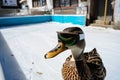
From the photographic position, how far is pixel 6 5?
20344mm

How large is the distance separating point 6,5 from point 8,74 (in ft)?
65.1

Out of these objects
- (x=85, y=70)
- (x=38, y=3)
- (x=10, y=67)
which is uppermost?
(x=38, y=3)

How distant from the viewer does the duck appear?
3.02 feet

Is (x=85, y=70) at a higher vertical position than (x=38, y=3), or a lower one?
lower

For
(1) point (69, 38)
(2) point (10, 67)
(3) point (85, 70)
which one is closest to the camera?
(1) point (69, 38)

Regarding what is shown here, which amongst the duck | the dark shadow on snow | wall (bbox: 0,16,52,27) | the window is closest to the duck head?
the duck

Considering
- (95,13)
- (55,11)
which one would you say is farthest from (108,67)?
(55,11)

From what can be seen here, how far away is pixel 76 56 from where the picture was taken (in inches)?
39.6

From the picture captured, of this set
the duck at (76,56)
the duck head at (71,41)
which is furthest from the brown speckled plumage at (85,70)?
the duck head at (71,41)

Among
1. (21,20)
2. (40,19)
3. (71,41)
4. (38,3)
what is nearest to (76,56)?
(71,41)

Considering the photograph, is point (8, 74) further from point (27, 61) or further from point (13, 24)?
point (13, 24)

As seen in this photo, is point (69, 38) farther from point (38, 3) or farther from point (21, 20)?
point (38, 3)

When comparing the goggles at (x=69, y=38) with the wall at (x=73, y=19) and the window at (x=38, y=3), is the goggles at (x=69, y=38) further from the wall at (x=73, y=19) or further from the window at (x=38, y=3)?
the window at (x=38, y=3)

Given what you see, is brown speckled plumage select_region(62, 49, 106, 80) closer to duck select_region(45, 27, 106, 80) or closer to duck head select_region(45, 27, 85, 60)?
duck select_region(45, 27, 106, 80)
